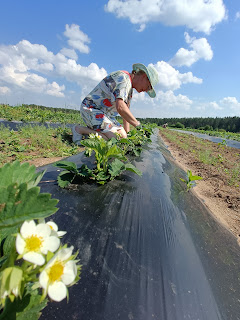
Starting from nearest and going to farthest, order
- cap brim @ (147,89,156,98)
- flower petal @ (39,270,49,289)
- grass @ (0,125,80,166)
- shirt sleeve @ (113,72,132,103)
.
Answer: flower petal @ (39,270,49,289) → shirt sleeve @ (113,72,132,103) → grass @ (0,125,80,166) → cap brim @ (147,89,156,98)

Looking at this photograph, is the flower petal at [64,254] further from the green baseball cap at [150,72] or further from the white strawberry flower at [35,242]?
the green baseball cap at [150,72]

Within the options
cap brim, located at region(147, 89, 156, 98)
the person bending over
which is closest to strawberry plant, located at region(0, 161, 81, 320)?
the person bending over

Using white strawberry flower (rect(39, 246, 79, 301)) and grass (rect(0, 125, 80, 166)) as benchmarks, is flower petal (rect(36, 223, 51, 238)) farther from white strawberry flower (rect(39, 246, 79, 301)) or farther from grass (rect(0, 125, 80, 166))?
grass (rect(0, 125, 80, 166))

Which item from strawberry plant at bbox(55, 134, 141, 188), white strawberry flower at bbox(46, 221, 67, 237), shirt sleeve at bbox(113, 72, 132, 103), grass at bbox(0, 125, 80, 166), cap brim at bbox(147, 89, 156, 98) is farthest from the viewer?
cap brim at bbox(147, 89, 156, 98)

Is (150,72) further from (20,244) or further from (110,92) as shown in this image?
(20,244)

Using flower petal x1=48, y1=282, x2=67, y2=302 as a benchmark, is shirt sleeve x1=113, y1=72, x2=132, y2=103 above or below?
Result: above

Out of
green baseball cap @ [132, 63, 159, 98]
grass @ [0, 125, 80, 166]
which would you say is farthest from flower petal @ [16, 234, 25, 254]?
green baseball cap @ [132, 63, 159, 98]

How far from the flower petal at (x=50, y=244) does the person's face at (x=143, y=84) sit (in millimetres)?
3502

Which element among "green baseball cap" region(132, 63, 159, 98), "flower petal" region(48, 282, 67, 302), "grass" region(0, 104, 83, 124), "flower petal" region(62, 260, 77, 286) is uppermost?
"green baseball cap" region(132, 63, 159, 98)

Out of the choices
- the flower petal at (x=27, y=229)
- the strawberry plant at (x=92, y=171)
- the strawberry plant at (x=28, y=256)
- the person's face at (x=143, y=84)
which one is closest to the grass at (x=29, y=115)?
the person's face at (x=143, y=84)

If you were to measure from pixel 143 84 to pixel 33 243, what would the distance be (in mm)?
3565

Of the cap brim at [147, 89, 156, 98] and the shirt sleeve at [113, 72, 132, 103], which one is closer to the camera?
the shirt sleeve at [113, 72, 132, 103]

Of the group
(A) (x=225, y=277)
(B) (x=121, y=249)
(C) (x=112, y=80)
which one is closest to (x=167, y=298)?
(B) (x=121, y=249)

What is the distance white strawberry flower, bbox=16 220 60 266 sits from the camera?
37cm
